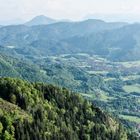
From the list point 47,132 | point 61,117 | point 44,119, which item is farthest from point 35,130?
point 61,117

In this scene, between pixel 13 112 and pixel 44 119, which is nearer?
pixel 13 112

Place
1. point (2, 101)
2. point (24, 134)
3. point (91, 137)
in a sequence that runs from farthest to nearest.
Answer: point (91, 137) → point (2, 101) → point (24, 134)

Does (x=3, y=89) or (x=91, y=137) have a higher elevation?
(x=3, y=89)

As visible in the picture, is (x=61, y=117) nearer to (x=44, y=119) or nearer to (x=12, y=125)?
(x=44, y=119)

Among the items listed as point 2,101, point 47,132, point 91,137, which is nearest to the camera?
point 47,132

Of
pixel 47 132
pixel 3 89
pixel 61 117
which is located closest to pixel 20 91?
pixel 3 89

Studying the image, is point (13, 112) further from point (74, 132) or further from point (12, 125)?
point (74, 132)

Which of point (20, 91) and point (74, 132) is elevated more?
point (20, 91)

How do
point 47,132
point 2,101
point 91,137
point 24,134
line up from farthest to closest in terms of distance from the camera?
point 91,137
point 2,101
point 47,132
point 24,134

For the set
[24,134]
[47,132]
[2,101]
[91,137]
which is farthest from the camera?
[91,137]
